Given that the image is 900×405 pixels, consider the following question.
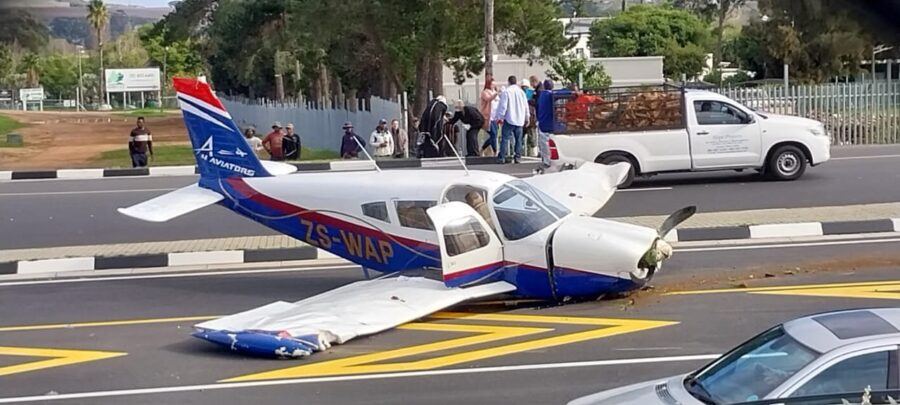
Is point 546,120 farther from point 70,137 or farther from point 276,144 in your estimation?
point 70,137

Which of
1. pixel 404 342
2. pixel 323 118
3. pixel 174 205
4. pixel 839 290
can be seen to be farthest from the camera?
pixel 323 118

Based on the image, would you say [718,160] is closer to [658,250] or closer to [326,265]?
[326,265]

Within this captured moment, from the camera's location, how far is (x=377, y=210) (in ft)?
40.2

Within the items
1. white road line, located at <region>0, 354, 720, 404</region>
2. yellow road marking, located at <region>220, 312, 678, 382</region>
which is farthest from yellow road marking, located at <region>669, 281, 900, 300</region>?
white road line, located at <region>0, 354, 720, 404</region>

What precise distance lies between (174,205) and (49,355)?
303cm

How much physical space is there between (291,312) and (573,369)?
291 centimetres

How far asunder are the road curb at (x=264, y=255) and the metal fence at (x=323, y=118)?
16.6m

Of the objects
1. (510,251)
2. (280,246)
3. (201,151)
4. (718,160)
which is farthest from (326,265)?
(718,160)

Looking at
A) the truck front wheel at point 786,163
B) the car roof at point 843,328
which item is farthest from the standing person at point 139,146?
the car roof at point 843,328

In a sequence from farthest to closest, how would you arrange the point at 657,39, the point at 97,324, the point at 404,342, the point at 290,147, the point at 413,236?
1. the point at 657,39
2. the point at 290,147
3. the point at 413,236
4. the point at 97,324
5. the point at 404,342

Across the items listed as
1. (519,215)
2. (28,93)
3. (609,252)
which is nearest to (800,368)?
(609,252)

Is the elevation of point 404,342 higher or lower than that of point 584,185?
lower

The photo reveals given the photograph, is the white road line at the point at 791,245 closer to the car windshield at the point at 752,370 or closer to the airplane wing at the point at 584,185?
the airplane wing at the point at 584,185

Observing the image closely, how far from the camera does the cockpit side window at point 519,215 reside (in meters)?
11.5
